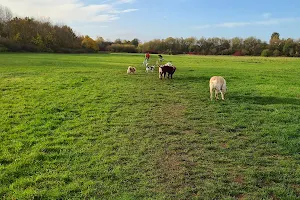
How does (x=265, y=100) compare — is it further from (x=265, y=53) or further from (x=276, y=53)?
(x=276, y=53)

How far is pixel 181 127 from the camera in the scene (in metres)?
9.27

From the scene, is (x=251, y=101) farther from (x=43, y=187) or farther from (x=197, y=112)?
(x=43, y=187)

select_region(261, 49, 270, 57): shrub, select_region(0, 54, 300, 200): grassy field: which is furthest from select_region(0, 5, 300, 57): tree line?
select_region(0, 54, 300, 200): grassy field

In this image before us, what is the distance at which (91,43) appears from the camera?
4341 inches

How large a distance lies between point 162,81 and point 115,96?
6.09 meters

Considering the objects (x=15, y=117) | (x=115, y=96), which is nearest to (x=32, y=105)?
(x=15, y=117)

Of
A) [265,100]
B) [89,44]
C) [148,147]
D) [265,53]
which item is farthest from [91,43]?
[148,147]

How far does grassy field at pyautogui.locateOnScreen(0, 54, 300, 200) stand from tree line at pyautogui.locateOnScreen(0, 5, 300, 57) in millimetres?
67779

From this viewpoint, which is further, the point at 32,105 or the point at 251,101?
the point at 251,101

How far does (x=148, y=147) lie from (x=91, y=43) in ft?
354

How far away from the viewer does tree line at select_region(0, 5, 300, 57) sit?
83062 millimetres

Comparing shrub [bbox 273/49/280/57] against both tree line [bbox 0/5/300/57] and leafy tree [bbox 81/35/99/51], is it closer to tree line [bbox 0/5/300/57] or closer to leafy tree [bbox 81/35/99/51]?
tree line [bbox 0/5/300/57]

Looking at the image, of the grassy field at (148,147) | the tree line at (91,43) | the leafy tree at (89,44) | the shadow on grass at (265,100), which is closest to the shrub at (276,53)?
the tree line at (91,43)

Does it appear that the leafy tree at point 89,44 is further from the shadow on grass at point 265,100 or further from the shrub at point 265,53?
the shadow on grass at point 265,100
